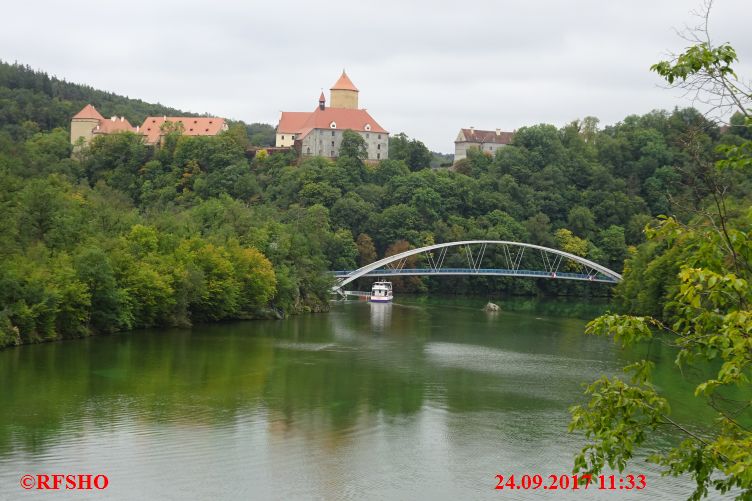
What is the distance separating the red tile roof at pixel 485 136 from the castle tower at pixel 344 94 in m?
15.2

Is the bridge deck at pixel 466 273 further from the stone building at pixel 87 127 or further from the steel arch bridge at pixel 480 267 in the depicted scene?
the stone building at pixel 87 127

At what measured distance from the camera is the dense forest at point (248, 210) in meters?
32.5

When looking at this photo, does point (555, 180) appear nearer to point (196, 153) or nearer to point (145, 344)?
point (196, 153)

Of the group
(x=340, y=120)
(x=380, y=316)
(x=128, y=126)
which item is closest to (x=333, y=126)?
(x=340, y=120)

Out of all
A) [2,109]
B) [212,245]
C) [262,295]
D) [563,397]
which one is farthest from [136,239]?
[2,109]

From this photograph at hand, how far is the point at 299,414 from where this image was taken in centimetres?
2000

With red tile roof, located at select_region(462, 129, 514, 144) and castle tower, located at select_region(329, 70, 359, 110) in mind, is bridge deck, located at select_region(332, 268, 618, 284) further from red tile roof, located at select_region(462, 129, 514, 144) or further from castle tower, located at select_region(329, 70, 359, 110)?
red tile roof, located at select_region(462, 129, 514, 144)

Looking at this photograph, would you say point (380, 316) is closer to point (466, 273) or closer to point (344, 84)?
point (466, 273)

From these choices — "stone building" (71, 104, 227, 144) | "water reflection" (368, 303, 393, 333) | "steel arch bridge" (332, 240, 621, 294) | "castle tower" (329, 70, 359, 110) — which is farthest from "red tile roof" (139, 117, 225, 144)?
"water reflection" (368, 303, 393, 333)

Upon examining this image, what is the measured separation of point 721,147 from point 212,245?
114 ft

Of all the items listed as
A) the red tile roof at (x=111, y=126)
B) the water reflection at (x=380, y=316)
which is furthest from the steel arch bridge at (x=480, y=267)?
the red tile roof at (x=111, y=126)
